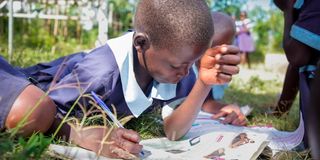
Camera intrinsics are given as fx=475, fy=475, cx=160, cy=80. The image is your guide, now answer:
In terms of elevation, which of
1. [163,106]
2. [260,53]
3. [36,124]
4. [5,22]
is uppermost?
[36,124]

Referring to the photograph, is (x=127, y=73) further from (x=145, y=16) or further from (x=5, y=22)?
(x=5, y=22)

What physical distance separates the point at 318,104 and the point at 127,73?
63cm

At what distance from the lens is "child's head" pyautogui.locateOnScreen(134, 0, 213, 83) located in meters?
1.45

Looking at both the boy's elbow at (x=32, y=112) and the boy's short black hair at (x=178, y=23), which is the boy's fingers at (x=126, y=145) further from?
the boy's short black hair at (x=178, y=23)

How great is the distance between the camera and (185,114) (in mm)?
1623

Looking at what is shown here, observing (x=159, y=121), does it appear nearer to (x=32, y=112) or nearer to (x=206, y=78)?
(x=206, y=78)

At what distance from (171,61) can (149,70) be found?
5.6 inches

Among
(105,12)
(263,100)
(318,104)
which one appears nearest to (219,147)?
(318,104)

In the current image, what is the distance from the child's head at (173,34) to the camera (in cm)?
145

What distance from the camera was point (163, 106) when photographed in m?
1.87

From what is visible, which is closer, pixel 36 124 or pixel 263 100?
pixel 36 124

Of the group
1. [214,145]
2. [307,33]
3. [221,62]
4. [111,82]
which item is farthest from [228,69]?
[307,33]

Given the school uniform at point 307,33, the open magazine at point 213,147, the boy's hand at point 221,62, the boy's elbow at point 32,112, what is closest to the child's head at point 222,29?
the school uniform at point 307,33

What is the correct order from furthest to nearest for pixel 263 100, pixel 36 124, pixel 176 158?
pixel 263 100, pixel 176 158, pixel 36 124
